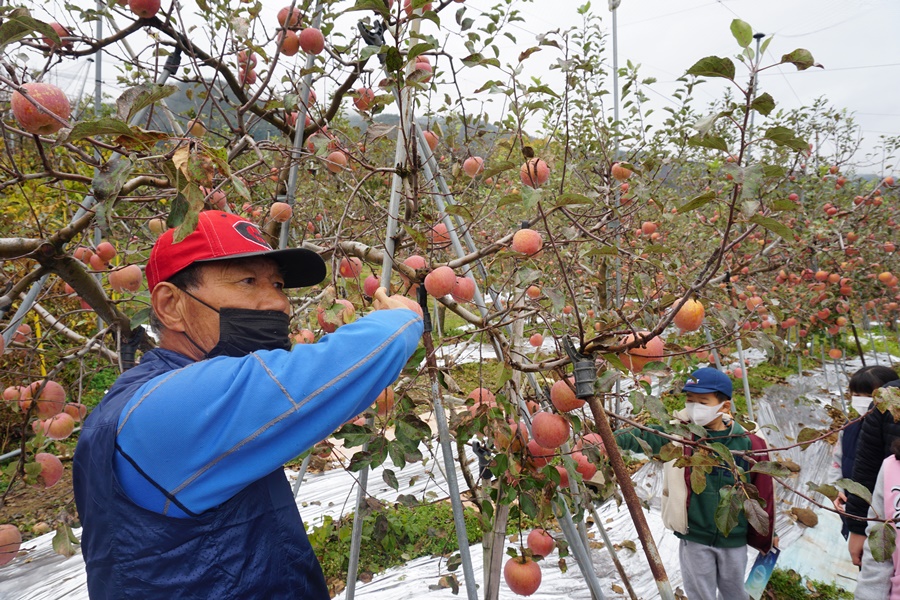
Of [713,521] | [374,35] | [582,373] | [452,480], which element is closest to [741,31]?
[582,373]

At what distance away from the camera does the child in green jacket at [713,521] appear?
2.51 m

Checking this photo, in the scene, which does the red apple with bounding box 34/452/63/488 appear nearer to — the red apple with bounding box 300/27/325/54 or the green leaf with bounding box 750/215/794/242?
the red apple with bounding box 300/27/325/54

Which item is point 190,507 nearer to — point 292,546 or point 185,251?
point 292,546

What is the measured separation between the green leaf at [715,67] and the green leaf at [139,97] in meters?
0.89

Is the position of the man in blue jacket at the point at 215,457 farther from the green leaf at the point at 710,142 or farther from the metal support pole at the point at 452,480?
the green leaf at the point at 710,142

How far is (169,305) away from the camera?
1136 mm

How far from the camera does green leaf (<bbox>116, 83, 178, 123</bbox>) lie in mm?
890

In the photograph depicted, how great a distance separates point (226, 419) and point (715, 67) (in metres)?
1.02

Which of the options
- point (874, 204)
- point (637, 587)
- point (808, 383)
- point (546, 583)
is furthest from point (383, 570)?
point (808, 383)

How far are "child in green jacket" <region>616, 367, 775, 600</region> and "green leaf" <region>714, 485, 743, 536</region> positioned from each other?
1.38 meters

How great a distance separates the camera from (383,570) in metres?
3.43

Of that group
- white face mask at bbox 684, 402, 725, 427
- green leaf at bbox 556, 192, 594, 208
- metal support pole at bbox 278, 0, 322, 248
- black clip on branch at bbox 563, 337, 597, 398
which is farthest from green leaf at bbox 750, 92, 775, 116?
white face mask at bbox 684, 402, 725, 427

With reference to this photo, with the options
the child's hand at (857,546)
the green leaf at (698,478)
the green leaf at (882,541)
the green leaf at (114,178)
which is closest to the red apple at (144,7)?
the green leaf at (114,178)

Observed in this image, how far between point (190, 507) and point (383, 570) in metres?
2.93
